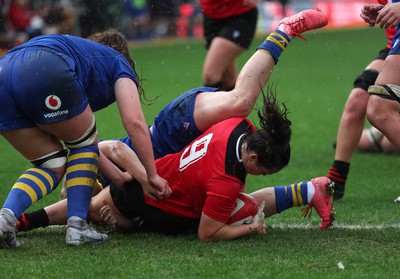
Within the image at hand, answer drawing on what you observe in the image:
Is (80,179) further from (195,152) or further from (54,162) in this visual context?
(195,152)

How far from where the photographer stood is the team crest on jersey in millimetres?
4391

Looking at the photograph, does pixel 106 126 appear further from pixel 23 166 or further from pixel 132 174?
pixel 132 174

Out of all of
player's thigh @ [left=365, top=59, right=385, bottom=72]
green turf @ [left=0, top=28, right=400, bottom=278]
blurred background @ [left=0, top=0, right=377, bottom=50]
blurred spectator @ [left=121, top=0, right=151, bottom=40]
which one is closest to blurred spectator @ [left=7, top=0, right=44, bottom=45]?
blurred background @ [left=0, top=0, right=377, bottom=50]

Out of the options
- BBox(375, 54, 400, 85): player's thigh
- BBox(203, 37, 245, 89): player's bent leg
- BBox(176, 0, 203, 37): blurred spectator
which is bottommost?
BBox(176, 0, 203, 37): blurred spectator

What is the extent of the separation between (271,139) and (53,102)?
1.19 m

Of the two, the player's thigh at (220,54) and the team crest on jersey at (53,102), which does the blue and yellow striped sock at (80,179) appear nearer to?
the team crest on jersey at (53,102)

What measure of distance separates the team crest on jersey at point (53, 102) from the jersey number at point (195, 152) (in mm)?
819

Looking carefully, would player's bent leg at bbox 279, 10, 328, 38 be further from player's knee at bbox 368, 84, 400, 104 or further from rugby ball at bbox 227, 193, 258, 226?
rugby ball at bbox 227, 193, 258, 226

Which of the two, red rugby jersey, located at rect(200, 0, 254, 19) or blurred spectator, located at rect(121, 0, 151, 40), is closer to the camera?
red rugby jersey, located at rect(200, 0, 254, 19)

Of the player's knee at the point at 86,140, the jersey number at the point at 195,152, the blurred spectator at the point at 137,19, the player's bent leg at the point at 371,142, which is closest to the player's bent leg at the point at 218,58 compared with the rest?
the player's bent leg at the point at 371,142

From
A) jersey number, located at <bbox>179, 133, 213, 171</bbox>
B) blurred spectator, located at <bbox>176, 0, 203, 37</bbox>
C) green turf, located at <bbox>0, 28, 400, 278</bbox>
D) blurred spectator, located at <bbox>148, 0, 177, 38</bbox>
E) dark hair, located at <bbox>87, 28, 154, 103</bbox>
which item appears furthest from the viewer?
blurred spectator, located at <bbox>176, 0, 203, 37</bbox>

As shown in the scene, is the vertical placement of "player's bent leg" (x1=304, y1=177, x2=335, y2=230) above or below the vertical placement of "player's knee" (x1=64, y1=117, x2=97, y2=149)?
below

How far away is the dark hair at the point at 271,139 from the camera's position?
4.60m

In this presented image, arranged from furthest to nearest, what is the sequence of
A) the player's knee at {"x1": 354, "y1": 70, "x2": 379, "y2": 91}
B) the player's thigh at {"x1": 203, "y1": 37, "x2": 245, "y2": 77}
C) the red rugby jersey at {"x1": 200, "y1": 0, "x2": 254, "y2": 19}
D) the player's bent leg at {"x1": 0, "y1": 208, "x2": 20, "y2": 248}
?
the red rugby jersey at {"x1": 200, "y1": 0, "x2": 254, "y2": 19}
the player's thigh at {"x1": 203, "y1": 37, "x2": 245, "y2": 77}
the player's knee at {"x1": 354, "y1": 70, "x2": 379, "y2": 91}
the player's bent leg at {"x1": 0, "y1": 208, "x2": 20, "y2": 248}
